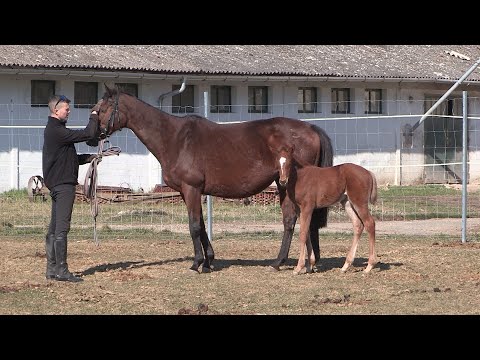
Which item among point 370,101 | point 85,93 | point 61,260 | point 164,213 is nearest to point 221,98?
point 85,93

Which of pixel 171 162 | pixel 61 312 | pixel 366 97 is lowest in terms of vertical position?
pixel 61 312

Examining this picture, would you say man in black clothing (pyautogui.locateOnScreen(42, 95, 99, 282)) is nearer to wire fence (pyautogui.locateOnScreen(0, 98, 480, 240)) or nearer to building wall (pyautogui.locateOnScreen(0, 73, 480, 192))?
wire fence (pyautogui.locateOnScreen(0, 98, 480, 240))

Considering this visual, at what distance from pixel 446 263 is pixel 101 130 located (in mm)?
5210

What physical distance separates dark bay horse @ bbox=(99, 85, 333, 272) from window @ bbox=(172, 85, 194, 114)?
49.0ft

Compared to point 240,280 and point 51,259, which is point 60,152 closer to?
point 51,259

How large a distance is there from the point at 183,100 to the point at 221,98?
1.31 m

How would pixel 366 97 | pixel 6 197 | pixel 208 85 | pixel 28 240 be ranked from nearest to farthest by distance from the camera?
pixel 28 240
pixel 6 197
pixel 208 85
pixel 366 97

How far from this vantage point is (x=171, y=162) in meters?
12.6

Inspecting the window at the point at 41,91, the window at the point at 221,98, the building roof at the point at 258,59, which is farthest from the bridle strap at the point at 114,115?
the window at the point at 221,98

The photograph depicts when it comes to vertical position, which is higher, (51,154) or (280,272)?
(51,154)

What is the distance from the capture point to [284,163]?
11.9 meters

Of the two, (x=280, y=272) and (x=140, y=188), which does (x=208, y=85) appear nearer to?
(x=140, y=188)

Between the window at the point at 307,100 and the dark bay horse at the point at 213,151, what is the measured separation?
57.1 feet

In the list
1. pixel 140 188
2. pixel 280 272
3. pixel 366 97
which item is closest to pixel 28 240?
pixel 280 272
